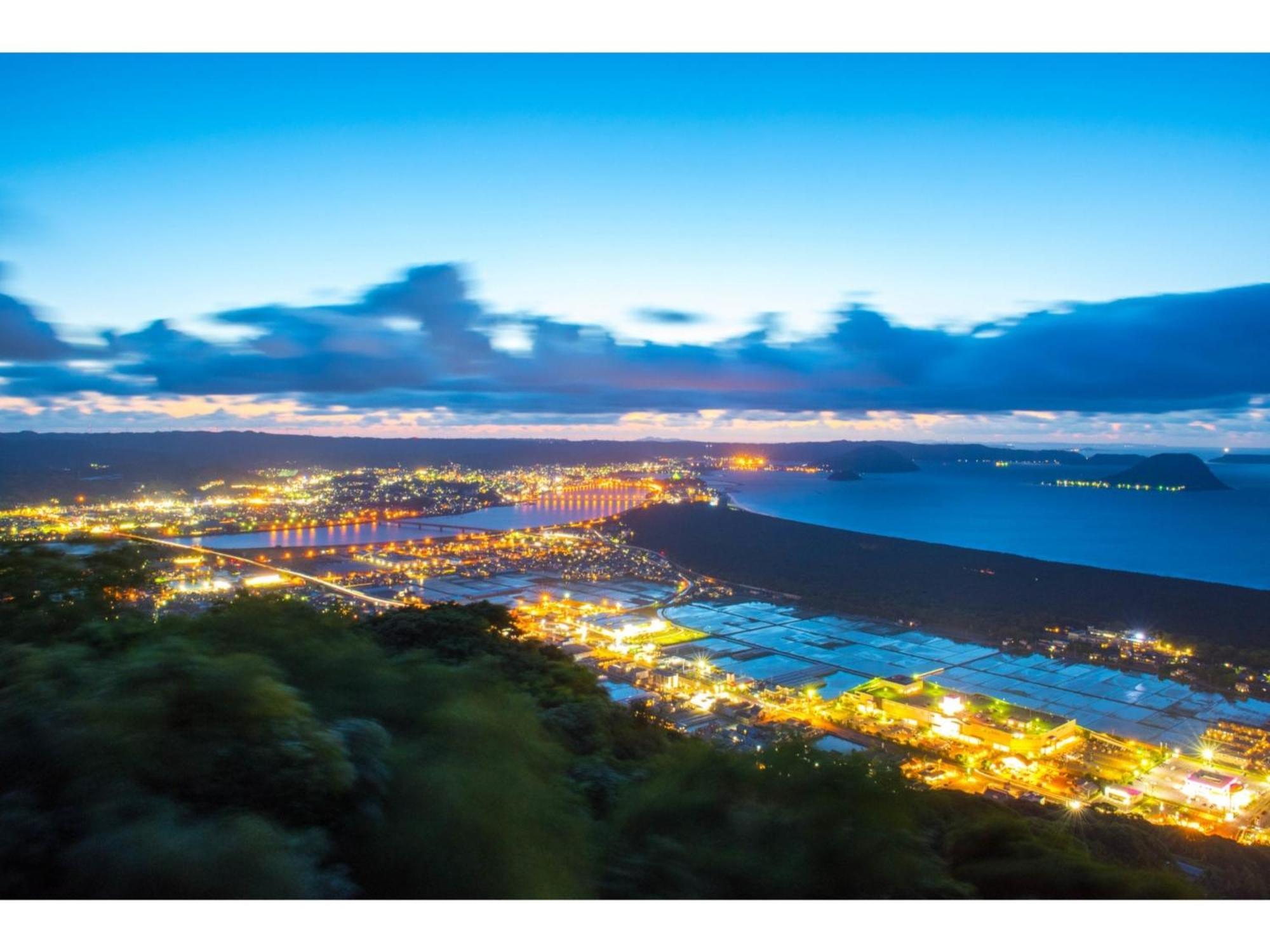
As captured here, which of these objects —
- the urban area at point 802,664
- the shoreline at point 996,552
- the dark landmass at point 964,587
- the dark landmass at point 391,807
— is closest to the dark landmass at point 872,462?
the shoreline at point 996,552

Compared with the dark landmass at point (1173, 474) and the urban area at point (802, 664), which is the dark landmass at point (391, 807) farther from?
the dark landmass at point (1173, 474)

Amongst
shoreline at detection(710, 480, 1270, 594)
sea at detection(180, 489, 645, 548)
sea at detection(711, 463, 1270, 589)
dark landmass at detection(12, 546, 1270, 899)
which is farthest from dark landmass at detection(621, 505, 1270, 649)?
dark landmass at detection(12, 546, 1270, 899)

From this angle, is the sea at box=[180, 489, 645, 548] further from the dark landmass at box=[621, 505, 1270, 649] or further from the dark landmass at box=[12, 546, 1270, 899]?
the dark landmass at box=[12, 546, 1270, 899]

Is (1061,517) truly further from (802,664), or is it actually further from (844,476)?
(802,664)

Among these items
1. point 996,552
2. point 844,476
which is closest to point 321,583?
point 996,552

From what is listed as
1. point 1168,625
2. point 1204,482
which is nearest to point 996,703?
point 1168,625

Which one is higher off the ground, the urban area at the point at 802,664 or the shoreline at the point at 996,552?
the urban area at the point at 802,664

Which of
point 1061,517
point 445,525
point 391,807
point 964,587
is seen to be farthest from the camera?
point 1061,517
